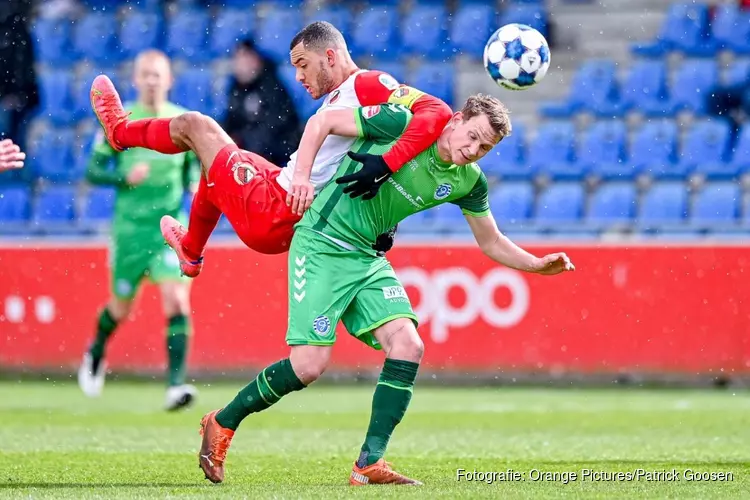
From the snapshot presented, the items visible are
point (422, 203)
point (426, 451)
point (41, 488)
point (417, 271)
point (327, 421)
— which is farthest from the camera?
point (417, 271)

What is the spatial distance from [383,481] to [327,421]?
361cm

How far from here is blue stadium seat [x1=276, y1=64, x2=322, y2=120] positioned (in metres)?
14.8

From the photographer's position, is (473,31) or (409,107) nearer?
(409,107)

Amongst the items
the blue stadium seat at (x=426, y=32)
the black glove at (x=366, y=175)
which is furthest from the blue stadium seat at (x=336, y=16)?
the black glove at (x=366, y=175)

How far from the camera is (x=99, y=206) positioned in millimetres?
14391

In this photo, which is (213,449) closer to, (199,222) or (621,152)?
(199,222)

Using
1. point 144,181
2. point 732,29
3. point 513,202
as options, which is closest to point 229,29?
point 513,202

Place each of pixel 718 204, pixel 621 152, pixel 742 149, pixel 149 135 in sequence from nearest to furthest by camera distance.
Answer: pixel 149 135 → pixel 718 204 → pixel 742 149 → pixel 621 152

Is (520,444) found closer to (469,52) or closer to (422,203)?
(422,203)

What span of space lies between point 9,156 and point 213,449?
170 centimetres

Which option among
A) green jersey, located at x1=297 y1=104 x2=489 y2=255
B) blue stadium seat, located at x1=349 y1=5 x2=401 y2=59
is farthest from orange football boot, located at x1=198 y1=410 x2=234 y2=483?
blue stadium seat, located at x1=349 y1=5 x2=401 y2=59

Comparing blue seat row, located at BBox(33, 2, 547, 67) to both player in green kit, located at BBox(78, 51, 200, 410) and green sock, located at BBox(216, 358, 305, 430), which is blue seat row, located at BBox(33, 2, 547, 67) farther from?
green sock, located at BBox(216, 358, 305, 430)

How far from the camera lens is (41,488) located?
18.3ft

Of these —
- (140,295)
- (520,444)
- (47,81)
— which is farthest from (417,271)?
(47,81)
